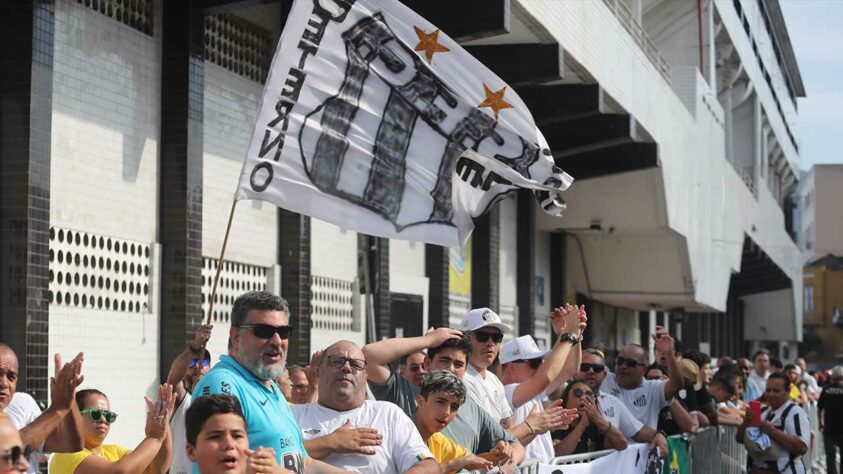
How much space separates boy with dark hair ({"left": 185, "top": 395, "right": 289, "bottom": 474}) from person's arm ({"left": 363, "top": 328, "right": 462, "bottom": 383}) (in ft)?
8.44

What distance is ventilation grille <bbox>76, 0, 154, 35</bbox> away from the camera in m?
13.2

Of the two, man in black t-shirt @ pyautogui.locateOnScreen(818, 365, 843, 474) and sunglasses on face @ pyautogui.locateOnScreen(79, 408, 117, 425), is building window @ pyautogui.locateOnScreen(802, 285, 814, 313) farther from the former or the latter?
sunglasses on face @ pyautogui.locateOnScreen(79, 408, 117, 425)

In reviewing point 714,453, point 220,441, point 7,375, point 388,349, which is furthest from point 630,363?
point 220,441

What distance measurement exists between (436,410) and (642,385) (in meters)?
5.05

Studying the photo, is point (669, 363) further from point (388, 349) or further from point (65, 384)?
point (65, 384)

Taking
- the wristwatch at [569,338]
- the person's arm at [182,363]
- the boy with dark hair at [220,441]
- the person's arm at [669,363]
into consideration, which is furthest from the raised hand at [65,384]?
the person's arm at [669,363]

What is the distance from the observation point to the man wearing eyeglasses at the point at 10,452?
3.89 meters

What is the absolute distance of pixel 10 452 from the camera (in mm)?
3918

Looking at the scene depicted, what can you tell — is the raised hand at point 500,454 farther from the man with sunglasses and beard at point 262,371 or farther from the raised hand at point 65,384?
the raised hand at point 65,384

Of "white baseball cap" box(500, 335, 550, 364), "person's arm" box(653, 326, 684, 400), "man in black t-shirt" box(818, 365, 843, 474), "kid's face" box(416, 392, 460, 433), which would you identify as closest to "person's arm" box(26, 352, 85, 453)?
"kid's face" box(416, 392, 460, 433)

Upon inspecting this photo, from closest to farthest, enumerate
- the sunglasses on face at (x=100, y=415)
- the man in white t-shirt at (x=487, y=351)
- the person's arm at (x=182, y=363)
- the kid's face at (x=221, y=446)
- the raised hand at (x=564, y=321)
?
the kid's face at (x=221, y=446) → the sunglasses on face at (x=100, y=415) → the person's arm at (x=182, y=363) → the man in white t-shirt at (x=487, y=351) → the raised hand at (x=564, y=321)

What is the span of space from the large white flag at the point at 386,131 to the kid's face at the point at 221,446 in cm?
341

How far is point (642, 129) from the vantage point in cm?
2586

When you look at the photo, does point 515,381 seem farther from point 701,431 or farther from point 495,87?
point 701,431
